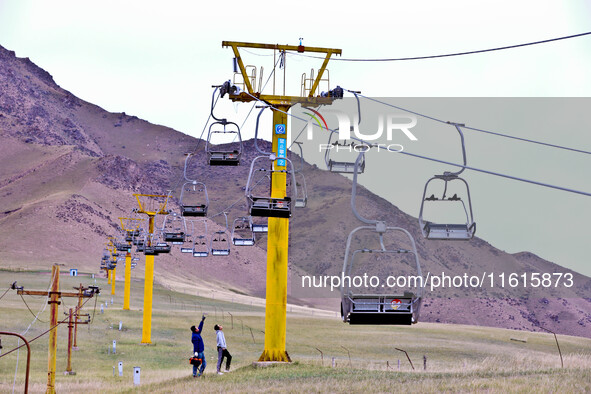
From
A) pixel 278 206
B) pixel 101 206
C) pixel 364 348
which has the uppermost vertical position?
pixel 101 206

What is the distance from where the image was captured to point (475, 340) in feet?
241

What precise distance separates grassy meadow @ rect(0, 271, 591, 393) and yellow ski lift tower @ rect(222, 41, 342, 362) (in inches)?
62.6

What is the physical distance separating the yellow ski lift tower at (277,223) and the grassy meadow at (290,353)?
62.6 inches

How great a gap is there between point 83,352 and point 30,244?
340 ft

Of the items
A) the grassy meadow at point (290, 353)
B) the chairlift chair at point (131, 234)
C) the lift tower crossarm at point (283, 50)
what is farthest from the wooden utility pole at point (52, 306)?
the chairlift chair at point (131, 234)

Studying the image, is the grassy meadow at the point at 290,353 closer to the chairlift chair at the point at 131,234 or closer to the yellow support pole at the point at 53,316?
the yellow support pole at the point at 53,316

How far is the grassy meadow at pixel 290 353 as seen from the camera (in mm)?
23203

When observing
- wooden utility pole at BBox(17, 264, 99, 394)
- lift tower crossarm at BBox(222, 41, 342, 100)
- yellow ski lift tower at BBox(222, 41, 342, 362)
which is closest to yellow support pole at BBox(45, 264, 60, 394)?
wooden utility pole at BBox(17, 264, 99, 394)

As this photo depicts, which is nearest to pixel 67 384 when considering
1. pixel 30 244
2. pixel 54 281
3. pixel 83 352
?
pixel 54 281

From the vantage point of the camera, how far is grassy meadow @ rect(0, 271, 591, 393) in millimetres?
23203

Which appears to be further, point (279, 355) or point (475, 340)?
point (475, 340)

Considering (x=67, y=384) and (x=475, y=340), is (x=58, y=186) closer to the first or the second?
(x=475, y=340)

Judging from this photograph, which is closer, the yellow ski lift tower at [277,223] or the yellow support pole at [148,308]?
the yellow ski lift tower at [277,223]

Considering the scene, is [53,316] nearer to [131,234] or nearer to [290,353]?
[290,353]
